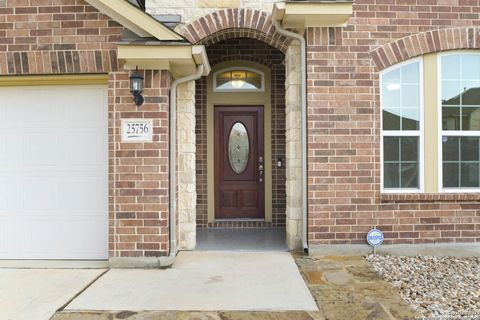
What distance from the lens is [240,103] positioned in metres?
7.15

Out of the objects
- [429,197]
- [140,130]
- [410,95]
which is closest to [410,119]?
[410,95]

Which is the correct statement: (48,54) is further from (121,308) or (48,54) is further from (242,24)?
(121,308)

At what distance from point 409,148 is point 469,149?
879mm

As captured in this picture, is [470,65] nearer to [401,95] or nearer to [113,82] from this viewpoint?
[401,95]

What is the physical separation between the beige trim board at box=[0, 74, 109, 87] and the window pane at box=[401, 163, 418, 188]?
4273mm

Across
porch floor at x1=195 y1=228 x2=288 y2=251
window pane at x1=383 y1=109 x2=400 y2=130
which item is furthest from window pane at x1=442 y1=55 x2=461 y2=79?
porch floor at x1=195 y1=228 x2=288 y2=251

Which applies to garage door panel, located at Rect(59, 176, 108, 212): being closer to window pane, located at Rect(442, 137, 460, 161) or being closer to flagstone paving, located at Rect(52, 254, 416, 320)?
flagstone paving, located at Rect(52, 254, 416, 320)

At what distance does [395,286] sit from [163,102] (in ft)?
11.3

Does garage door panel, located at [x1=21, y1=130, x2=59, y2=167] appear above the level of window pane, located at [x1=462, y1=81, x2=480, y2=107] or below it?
below

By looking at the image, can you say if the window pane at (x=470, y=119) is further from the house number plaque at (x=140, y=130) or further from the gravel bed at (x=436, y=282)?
the house number plaque at (x=140, y=130)

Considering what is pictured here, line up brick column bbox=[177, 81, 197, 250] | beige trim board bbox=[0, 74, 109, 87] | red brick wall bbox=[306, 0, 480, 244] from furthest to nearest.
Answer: brick column bbox=[177, 81, 197, 250], red brick wall bbox=[306, 0, 480, 244], beige trim board bbox=[0, 74, 109, 87]

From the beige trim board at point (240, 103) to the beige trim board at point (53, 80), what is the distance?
95.3 inches

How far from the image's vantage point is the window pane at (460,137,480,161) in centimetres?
545

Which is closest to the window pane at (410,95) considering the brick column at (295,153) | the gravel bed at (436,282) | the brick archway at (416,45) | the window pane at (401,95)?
the window pane at (401,95)
